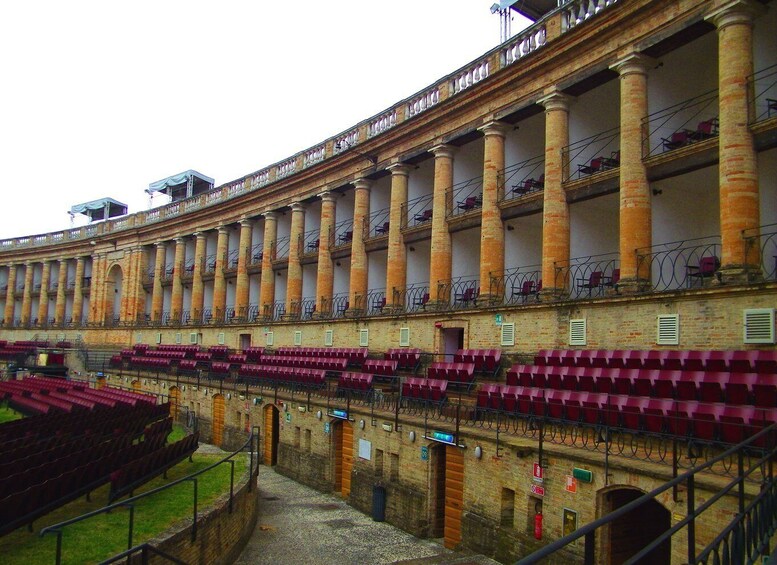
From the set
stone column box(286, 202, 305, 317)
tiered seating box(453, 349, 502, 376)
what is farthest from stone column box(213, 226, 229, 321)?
tiered seating box(453, 349, 502, 376)

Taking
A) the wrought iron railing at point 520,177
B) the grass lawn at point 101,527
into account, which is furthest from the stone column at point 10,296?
the wrought iron railing at point 520,177

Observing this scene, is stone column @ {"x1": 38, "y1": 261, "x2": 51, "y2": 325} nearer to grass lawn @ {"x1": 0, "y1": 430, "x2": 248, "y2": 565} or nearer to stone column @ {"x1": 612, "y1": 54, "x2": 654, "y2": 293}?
grass lawn @ {"x1": 0, "y1": 430, "x2": 248, "y2": 565}

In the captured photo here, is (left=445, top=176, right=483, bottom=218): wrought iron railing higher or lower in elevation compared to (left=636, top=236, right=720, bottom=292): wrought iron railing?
higher

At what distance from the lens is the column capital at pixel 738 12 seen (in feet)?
48.2

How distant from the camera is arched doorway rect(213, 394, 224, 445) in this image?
27.0m

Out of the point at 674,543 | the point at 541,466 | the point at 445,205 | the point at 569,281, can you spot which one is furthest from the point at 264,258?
the point at 674,543

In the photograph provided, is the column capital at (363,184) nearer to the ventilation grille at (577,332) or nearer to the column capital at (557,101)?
the column capital at (557,101)

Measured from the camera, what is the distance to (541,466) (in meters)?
11.5

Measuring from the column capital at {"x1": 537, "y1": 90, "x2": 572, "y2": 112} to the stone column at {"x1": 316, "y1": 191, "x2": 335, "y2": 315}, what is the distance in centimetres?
1516

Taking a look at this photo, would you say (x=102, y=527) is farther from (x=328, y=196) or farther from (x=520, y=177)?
(x=328, y=196)

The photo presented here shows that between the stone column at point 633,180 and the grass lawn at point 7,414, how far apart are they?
73.7ft

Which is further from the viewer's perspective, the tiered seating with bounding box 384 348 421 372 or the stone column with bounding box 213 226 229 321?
the stone column with bounding box 213 226 229 321

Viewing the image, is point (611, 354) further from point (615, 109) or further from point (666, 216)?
point (615, 109)

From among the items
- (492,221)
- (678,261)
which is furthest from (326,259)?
(678,261)
